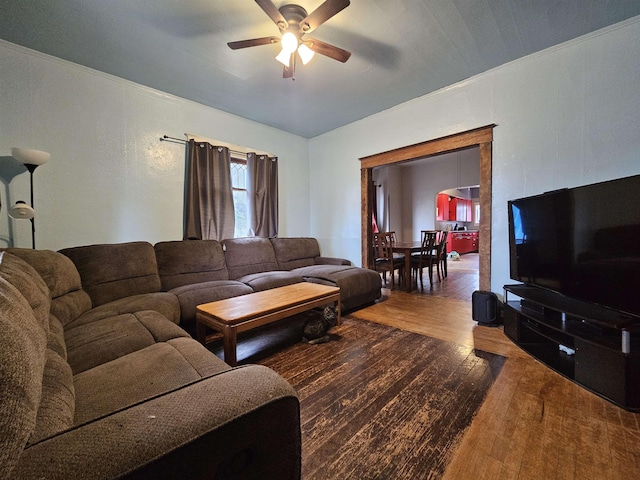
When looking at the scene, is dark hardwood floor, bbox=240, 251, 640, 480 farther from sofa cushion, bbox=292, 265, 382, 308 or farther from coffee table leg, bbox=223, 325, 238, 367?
sofa cushion, bbox=292, 265, 382, 308

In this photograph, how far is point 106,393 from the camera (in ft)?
3.04

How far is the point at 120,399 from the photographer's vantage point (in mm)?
896

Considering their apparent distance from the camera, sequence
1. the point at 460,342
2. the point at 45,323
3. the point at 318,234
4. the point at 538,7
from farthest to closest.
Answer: the point at 318,234 < the point at 460,342 < the point at 538,7 < the point at 45,323

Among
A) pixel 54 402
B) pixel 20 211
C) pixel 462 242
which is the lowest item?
pixel 54 402

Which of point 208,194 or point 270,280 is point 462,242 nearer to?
point 270,280

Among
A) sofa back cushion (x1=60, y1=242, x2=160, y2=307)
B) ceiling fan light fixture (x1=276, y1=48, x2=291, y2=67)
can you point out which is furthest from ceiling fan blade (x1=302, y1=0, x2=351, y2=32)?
sofa back cushion (x1=60, y1=242, x2=160, y2=307)

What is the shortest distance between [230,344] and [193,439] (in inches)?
50.7

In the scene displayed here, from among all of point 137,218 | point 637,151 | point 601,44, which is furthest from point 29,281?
point 601,44

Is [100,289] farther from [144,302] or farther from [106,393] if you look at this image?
[106,393]

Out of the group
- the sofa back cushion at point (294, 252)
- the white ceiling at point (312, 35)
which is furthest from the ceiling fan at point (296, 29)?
the sofa back cushion at point (294, 252)

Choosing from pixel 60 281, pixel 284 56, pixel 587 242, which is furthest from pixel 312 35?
pixel 60 281

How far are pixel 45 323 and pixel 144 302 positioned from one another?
1.04 metres

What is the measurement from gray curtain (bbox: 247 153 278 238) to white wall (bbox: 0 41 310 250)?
0.67m

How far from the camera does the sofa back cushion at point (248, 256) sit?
3400 mm
